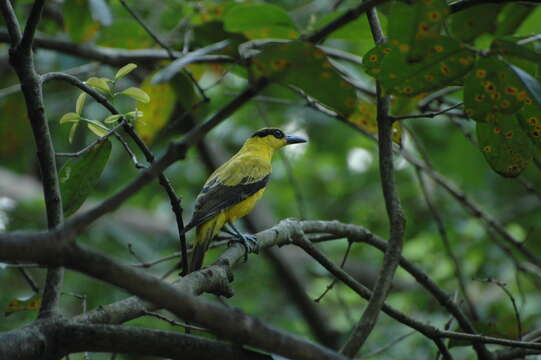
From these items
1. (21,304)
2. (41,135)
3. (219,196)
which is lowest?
(21,304)

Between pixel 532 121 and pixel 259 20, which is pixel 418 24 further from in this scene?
pixel 259 20

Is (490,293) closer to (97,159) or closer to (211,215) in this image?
(211,215)

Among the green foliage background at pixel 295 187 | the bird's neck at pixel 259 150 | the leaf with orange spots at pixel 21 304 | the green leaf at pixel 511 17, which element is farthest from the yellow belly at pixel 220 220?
the green leaf at pixel 511 17

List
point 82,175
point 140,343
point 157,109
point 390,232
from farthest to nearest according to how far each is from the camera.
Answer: point 157,109 < point 82,175 < point 390,232 < point 140,343

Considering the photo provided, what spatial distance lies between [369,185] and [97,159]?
5730 mm

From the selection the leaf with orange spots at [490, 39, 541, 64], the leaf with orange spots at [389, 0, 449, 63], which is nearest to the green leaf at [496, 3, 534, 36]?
the leaf with orange spots at [490, 39, 541, 64]

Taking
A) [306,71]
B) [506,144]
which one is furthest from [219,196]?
[306,71]

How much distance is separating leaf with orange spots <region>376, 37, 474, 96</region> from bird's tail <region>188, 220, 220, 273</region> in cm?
212

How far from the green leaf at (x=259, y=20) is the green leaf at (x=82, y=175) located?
976mm

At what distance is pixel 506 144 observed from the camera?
243 centimetres

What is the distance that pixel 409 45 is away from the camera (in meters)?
1.79

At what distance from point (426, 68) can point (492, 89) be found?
199 millimetres

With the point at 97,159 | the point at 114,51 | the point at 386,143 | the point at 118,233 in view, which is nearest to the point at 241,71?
the point at 97,159

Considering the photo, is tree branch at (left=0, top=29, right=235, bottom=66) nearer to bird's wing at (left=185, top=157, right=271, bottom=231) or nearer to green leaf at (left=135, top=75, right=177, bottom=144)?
green leaf at (left=135, top=75, right=177, bottom=144)
